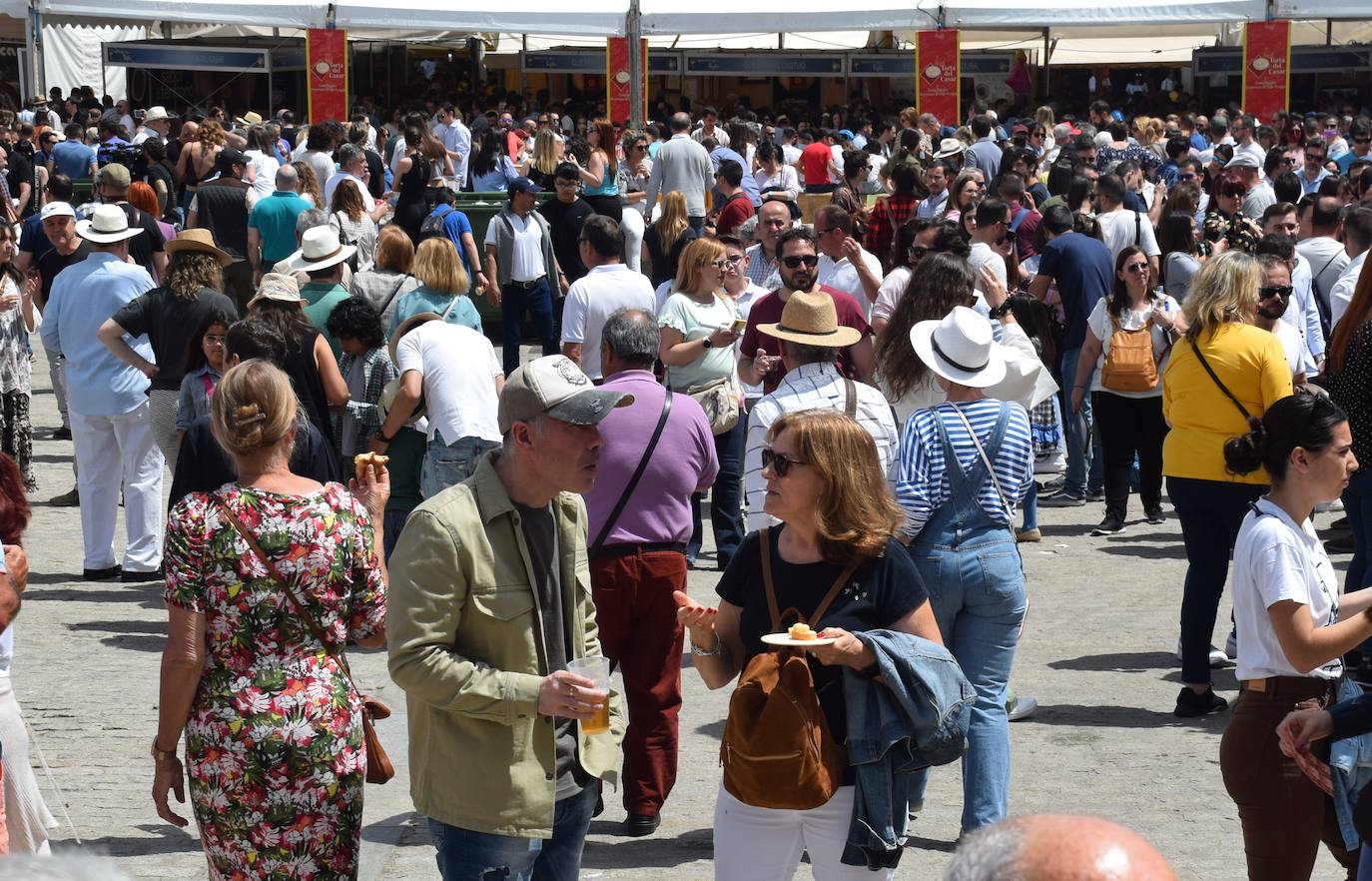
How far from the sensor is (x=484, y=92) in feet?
117

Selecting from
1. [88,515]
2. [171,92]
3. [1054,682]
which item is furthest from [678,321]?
[171,92]

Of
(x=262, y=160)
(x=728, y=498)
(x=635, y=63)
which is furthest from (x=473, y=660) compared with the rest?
(x=635, y=63)

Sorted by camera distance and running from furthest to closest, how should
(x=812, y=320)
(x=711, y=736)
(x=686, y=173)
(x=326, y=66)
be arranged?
(x=326, y=66) < (x=686, y=173) < (x=711, y=736) < (x=812, y=320)

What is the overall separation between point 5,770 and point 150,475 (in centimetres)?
493

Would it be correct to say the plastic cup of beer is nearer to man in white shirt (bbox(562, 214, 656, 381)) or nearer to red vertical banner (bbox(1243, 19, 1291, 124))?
man in white shirt (bbox(562, 214, 656, 381))

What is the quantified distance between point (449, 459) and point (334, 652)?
342 cm

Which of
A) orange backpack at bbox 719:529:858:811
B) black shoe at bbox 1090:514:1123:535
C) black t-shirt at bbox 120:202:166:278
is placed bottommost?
black shoe at bbox 1090:514:1123:535

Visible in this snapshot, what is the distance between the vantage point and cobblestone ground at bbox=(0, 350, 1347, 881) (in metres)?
5.75

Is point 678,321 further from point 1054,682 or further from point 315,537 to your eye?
point 315,537

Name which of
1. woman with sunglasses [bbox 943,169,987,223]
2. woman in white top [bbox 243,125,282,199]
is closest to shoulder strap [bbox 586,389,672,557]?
woman with sunglasses [bbox 943,169,987,223]

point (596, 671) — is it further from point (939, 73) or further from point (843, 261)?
point (939, 73)

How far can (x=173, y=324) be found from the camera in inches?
330

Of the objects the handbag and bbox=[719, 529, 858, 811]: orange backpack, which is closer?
bbox=[719, 529, 858, 811]: orange backpack

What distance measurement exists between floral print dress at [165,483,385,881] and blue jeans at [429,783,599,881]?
1.49 feet
